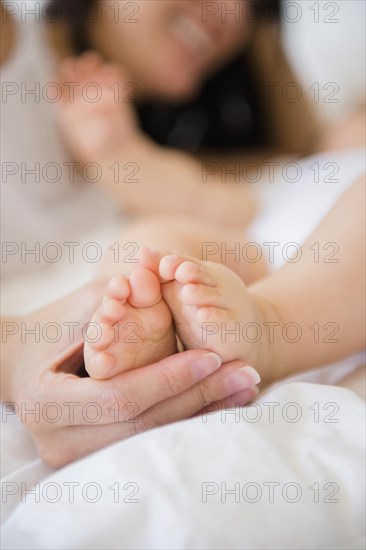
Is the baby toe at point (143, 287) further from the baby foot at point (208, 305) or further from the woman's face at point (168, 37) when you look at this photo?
the woman's face at point (168, 37)

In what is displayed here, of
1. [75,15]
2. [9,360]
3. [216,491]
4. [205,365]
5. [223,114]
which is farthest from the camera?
[223,114]

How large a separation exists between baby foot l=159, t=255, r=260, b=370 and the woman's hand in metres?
0.02

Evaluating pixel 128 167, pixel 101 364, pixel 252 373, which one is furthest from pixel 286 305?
pixel 128 167

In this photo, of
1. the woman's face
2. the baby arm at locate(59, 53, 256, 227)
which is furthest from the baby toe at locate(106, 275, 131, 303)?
the woman's face

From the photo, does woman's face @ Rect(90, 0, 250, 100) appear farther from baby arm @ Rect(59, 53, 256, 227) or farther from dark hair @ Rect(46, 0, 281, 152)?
baby arm @ Rect(59, 53, 256, 227)

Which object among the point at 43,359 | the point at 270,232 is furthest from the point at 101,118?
the point at 43,359

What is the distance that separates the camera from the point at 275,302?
0.67 metres

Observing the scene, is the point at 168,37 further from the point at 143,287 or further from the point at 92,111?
the point at 143,287

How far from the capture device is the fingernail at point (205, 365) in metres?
0.58

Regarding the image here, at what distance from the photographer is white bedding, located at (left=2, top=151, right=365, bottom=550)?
0.46 meters

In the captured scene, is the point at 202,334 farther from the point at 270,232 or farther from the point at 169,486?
the point at 270,232

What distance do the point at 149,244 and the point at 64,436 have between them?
0.95 feet

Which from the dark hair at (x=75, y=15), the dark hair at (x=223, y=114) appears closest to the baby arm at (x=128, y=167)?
the dark hair at (x=75, y=15)

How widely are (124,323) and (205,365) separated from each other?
84 mm
